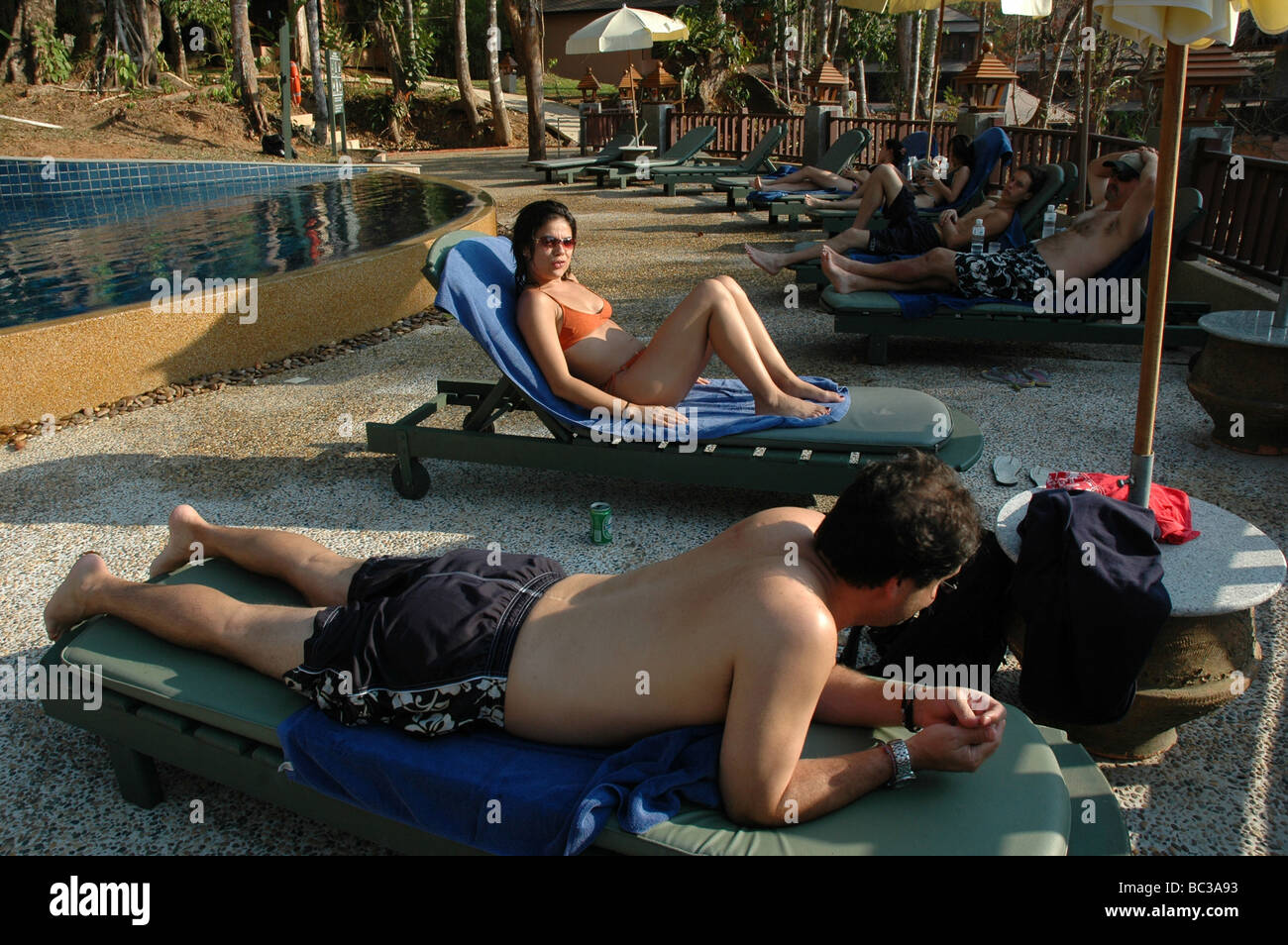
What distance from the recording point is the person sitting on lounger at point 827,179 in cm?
1041

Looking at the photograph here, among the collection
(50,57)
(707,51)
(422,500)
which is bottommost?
(422,500)

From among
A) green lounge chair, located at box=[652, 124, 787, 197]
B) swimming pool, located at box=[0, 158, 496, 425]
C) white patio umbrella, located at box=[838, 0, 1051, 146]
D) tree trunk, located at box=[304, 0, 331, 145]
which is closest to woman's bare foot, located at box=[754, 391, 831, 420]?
swimming pool, located at box=[0, 158, 496, 425]

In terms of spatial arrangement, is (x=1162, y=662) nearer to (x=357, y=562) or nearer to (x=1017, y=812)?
(x=1017, y=812)

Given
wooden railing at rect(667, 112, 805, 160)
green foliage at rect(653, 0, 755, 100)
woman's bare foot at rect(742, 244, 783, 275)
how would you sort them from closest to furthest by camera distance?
woman's bare foot at rect(742, 244, 783, 275) < wooden railing at rect(667, 112, 805, 160) < green foliage at rect(653, 0, 755, 100)

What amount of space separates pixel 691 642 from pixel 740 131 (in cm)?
1759

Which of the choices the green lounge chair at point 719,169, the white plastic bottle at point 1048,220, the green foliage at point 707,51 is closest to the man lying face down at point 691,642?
the white plastic bottle at point 1048,220

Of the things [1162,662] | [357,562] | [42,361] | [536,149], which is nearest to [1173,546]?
[1162,662]

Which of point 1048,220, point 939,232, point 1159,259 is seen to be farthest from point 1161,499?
point 1048,220

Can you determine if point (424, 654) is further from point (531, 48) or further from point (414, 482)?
point (531, 48)

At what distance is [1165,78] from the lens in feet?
7.27

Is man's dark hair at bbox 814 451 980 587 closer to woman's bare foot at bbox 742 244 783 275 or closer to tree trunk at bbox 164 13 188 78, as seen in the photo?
woman's bare foot at bbox 742 244 783 275

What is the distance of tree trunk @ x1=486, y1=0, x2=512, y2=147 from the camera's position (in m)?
21.0

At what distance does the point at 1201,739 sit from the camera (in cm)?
275

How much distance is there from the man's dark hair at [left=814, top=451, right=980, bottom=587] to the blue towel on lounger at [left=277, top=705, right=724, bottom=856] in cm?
49
